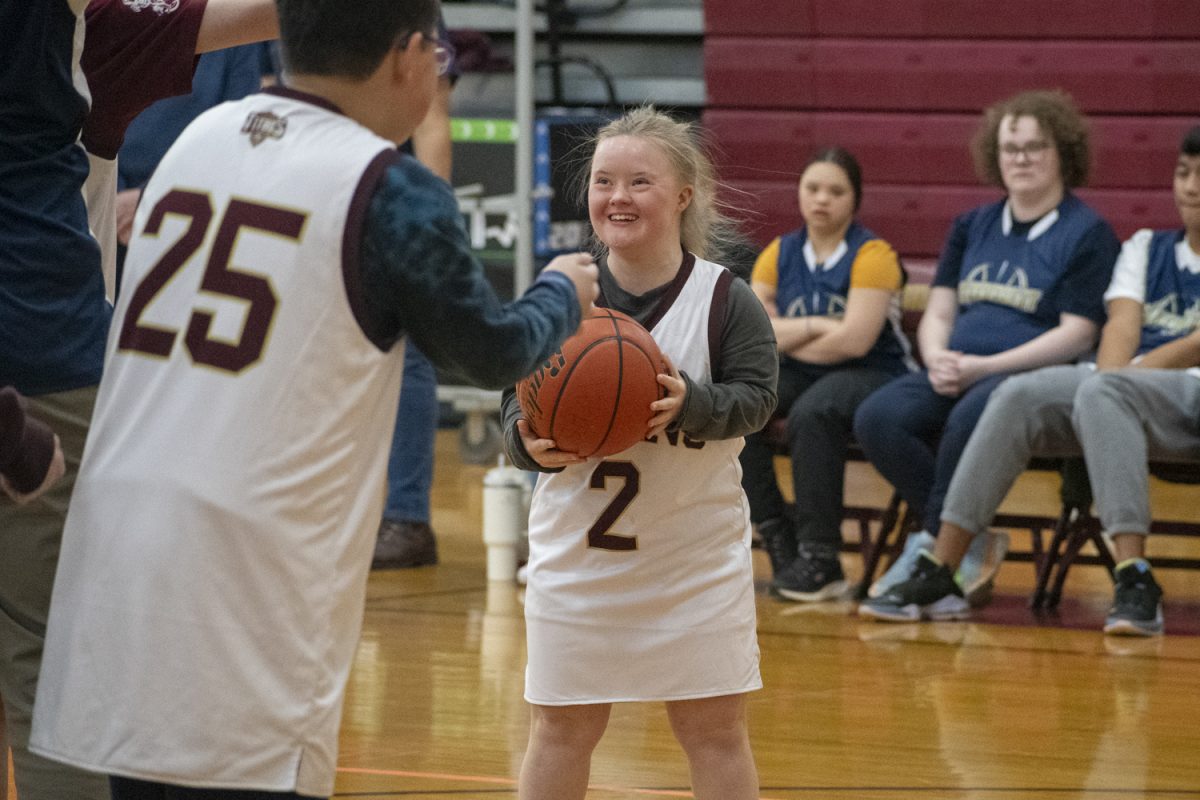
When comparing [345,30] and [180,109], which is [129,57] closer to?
[345,30]

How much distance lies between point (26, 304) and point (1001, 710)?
2.54 m

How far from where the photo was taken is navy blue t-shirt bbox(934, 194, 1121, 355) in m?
5.26

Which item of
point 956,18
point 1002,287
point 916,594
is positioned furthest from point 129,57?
point 956,18

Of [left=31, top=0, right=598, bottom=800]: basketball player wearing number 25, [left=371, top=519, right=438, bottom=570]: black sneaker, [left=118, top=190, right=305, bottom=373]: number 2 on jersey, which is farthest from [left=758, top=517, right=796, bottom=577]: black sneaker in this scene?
[left=118, top=190, right=305, bottom=373]: number 2 on jersey

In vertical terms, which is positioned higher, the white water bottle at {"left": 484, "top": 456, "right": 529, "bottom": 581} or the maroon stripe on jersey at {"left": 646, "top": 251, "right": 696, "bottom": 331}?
the maroon stripe on jersey at {"left": 646, "top": 251, "right": 696, "bottom": 331}

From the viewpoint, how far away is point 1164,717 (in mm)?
3889

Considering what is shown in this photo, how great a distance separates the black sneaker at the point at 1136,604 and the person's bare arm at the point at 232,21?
3190mm

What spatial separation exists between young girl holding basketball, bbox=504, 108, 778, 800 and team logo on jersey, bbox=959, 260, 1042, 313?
2716 millimetres

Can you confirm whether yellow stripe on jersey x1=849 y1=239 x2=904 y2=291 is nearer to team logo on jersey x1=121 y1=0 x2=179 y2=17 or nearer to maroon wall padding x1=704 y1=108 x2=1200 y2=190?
maroon wall padding x1=704 y1=108 x2=1200 y2=190

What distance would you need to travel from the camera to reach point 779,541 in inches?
216

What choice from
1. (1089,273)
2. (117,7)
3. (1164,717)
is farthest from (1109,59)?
(117,7)

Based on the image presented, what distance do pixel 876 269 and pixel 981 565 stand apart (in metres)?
0.98

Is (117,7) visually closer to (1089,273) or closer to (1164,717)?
(1164,717)

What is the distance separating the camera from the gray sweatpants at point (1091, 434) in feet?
16.0
